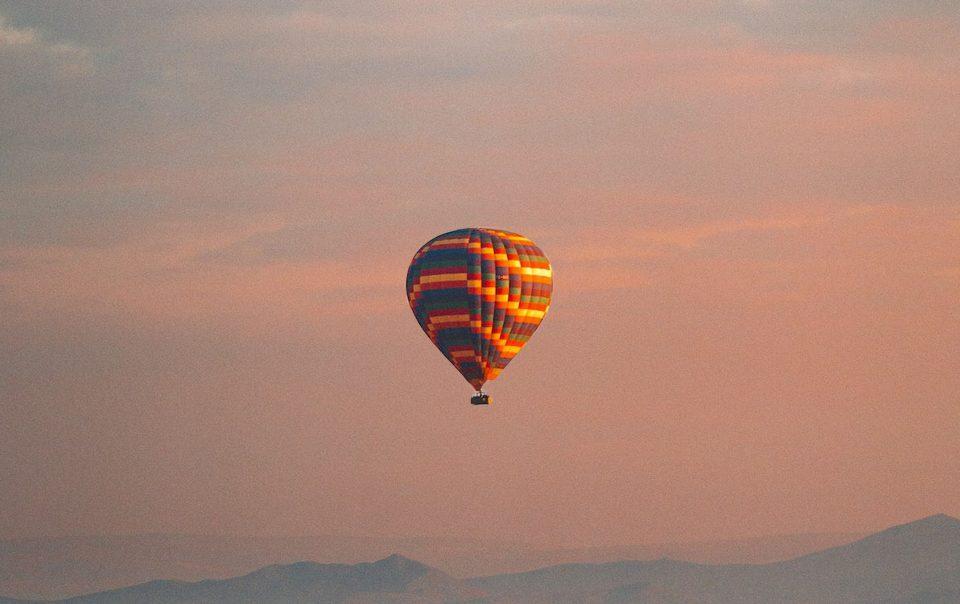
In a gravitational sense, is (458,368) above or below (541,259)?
below

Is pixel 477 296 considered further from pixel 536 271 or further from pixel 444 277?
pixel 536 271

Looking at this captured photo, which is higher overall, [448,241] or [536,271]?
[448,241]

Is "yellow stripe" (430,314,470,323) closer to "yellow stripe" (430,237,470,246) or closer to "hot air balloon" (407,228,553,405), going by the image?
"hot air balloon" (407,228,553,405)

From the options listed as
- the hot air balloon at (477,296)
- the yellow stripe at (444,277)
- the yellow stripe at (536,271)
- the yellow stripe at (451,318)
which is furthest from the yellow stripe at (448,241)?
the yellow stripe at (451,318)

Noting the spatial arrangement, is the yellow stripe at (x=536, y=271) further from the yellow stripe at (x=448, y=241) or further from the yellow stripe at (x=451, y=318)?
the yellow stripe at (x=451, y=318)

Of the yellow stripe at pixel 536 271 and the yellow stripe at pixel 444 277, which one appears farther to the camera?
the yellow stripe at pixel 536 271

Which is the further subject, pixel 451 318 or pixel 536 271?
pixel 536 271

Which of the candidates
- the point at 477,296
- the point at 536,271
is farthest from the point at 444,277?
the point at 536,271
